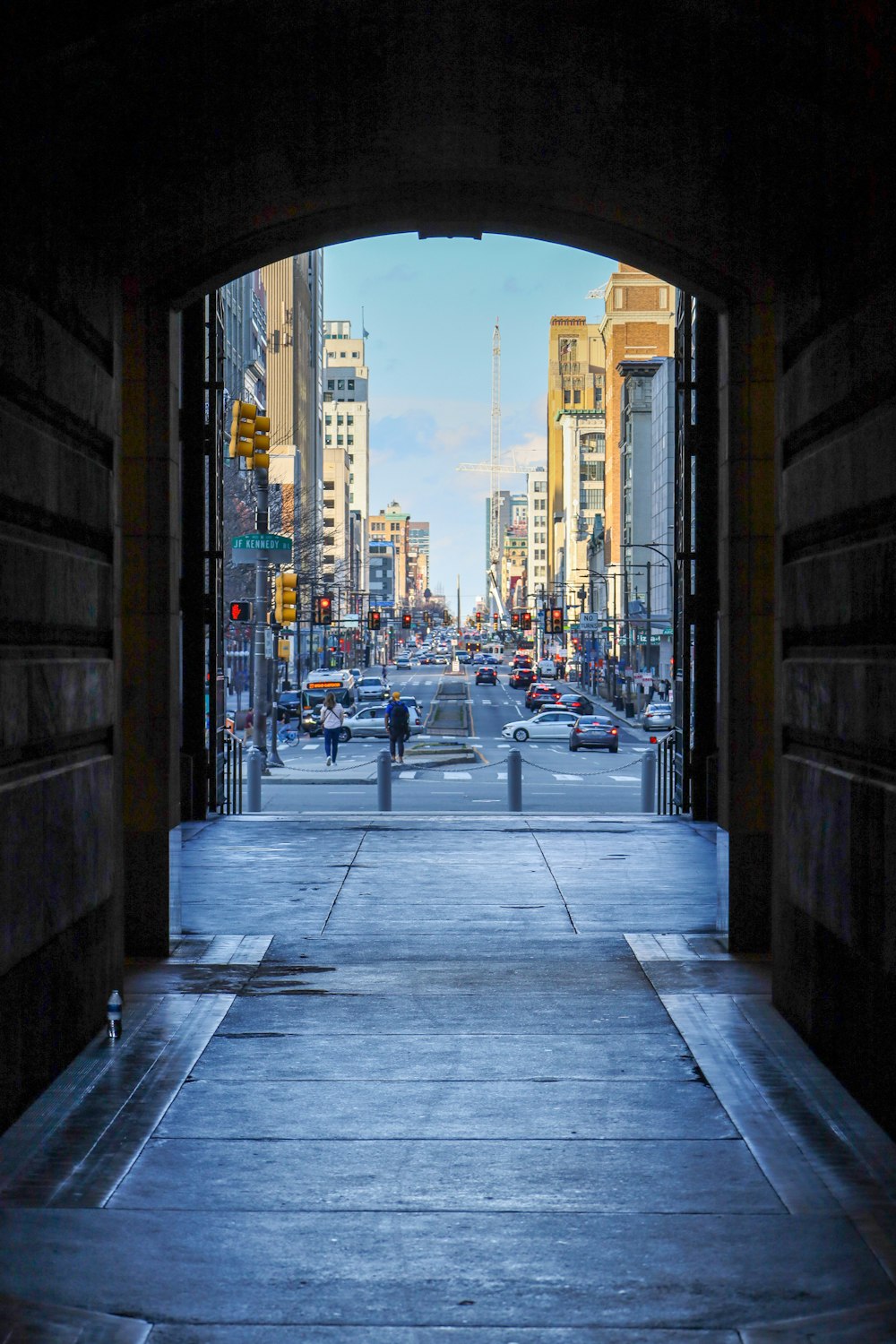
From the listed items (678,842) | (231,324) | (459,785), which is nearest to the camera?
(678,842)

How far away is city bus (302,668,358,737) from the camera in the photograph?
210 feet

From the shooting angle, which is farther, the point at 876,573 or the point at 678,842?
the point at 678,842

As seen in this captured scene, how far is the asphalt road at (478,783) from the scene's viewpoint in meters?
31.5

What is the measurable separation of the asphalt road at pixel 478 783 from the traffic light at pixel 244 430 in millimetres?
6684

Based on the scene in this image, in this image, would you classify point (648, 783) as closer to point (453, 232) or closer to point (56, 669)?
point (453, 232)

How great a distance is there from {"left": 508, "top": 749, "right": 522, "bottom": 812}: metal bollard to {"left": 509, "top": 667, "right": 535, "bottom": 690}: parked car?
9177 cm

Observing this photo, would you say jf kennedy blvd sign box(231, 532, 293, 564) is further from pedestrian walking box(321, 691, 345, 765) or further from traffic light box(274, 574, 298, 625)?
pedestrian walking box(321, 691, 345, 765)

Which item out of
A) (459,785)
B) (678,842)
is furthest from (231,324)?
(678,842)

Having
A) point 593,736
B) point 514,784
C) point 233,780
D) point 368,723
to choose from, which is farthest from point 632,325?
point 233,780

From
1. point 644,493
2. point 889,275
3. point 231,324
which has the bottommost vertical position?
point 889,275

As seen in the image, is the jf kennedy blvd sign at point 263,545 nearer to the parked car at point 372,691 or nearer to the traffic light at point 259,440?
the traffic light at point 259,440

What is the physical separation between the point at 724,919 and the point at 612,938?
3.34ft

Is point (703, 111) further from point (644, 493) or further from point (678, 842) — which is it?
point (644, 493)

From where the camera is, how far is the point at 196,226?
12.5 metres
